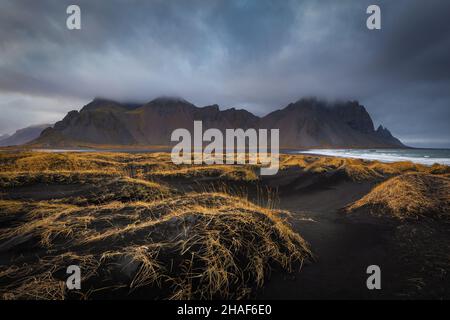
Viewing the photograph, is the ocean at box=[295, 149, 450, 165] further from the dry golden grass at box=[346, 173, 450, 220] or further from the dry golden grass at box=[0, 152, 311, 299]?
the dry golden grass at box=[0, 152, 311, 299]

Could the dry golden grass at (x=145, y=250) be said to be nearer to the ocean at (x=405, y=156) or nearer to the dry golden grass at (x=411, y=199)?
the dry golden grass at (x=411, y=199)

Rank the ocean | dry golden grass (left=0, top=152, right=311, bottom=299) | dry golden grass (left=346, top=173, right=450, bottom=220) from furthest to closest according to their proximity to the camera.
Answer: the ocean → dry golden grass (left=346, top=173, right=450, bottom=220) → dry golden grass (left=0, top=152, right=311, bottom=299)

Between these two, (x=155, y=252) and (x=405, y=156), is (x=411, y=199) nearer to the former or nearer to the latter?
(x=155, y=252)

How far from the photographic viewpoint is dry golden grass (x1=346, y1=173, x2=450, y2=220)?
786 cm

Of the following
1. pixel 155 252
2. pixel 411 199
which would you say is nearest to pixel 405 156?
pixel 411 199

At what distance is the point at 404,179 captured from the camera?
31.9ft

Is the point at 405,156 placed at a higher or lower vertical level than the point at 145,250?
higher

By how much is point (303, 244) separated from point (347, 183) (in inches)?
597

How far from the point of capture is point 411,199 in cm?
839

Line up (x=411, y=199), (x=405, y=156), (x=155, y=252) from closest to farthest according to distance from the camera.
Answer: (x=155, y=252) < (x=411, y=199) < (x=405, y=156)

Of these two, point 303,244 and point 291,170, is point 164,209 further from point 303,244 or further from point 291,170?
point 291,170

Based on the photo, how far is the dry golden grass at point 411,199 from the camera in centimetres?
786

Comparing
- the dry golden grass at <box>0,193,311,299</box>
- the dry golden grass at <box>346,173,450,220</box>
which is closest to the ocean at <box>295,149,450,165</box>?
the dry golden grass at <box>346,173,450,220</box>
